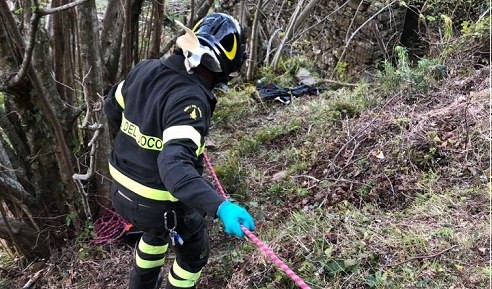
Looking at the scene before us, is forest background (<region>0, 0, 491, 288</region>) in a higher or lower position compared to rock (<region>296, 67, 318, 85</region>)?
higher

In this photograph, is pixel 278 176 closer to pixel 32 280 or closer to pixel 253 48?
pixel 32 280

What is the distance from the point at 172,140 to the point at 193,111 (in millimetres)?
180

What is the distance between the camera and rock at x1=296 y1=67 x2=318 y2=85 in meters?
7.31

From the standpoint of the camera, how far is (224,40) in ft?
8.82

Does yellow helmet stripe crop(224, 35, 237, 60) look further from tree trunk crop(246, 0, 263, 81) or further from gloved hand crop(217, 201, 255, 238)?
tree trunk crop(246, 0, 263, 81)

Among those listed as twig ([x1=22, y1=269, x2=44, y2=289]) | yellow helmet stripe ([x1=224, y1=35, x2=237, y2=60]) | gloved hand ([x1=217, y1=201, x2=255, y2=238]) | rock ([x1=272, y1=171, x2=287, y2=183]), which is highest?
yellow helmet stripe ([x1=224, y1=35, x2=237, y2=60])

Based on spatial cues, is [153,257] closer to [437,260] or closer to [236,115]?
[437,260]

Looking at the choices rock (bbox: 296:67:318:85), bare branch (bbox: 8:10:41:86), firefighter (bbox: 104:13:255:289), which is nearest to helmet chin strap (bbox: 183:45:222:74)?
firefighter (bbox: 104:13:255:289)

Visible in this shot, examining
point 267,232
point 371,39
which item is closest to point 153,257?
point 267,232

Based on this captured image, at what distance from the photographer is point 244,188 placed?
4.41 meters

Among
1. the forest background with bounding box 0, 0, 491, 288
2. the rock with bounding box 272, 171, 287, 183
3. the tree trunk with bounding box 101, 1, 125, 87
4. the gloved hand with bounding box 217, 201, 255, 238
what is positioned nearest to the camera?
the gloved hand with bounding box 217, 201, 255, 238

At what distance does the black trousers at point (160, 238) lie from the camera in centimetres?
277

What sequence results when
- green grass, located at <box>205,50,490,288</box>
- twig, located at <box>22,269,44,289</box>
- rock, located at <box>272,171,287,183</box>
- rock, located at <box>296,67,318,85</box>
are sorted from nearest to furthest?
green grass, located at <box>205,50,490,288</box> < twig, located at <box>22,269,44,289</box> < rock, located at <box>272,171,287,183</box> < rock, located at <box>296,67,318,85</box>

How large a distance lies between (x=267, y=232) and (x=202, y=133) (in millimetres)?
1498
